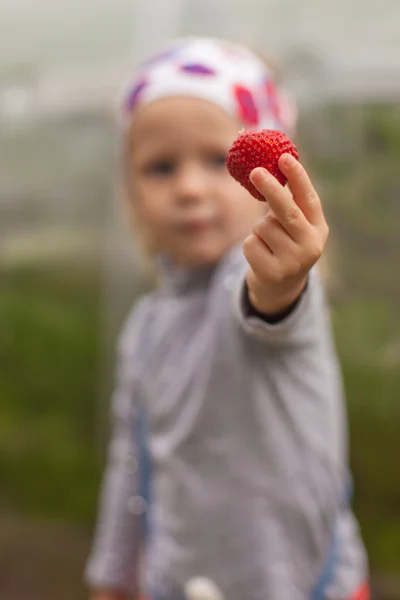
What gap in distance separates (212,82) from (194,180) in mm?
100

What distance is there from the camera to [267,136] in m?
0.42

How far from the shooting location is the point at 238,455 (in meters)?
0.67

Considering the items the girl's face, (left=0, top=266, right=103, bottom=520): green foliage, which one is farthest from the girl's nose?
(left=0, top=266, right=103, bottom=520): green foliage

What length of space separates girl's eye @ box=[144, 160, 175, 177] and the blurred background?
486 millimetres

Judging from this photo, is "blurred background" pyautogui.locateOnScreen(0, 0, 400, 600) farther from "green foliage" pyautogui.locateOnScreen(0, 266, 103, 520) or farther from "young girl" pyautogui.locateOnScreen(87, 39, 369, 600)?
"young girl" pyautogui.locateOnScreen(87, 39, 369, 600)

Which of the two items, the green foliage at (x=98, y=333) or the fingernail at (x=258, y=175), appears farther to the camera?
the green foliage at (x=98, y=333)

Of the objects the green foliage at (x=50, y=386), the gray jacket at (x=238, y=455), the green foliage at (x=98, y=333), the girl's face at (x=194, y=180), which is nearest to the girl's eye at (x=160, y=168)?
the girl's face at (x=194, y=180)

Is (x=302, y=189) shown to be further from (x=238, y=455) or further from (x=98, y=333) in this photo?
(x=98, y=333)

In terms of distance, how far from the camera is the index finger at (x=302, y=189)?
1.28ft

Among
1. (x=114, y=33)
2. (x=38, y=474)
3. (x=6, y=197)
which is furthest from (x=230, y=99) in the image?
(x=38, y=474)

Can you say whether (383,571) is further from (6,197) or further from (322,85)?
(6,197)

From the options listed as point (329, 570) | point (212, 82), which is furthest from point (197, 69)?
point (329, 570)

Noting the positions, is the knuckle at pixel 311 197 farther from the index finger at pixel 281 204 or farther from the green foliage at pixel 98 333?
the green foliage at pixel 98 333

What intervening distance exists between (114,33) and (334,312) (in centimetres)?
69
